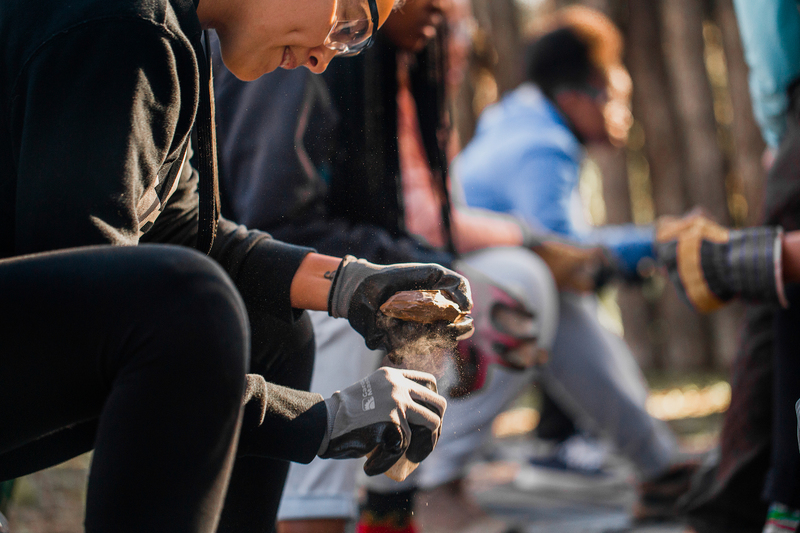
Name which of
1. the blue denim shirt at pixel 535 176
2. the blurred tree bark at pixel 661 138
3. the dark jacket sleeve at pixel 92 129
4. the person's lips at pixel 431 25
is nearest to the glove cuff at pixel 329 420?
the dark jacket sleeve at pixel 92 129

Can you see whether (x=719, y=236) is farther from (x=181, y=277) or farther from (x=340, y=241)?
(x=181, y=277)

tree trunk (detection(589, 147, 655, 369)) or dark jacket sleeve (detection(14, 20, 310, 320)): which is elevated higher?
dark jacket sleeve (detection(14, 20, 310, 320))

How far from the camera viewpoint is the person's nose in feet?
2.43

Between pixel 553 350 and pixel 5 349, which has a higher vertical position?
pixel 5 349

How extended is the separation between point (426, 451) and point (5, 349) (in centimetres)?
38

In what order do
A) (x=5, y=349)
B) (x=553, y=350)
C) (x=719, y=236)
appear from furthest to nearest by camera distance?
1. (x=553, y=350)
2. (x=719, y=236)
3. (x=5, y=349)

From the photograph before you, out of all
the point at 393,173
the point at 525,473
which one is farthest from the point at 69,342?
the point at 525,473

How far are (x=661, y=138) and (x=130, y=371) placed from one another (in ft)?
12.1

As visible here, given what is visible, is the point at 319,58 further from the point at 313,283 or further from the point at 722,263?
the point at 722,263

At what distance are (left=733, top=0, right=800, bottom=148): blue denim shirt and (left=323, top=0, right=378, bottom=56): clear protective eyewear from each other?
32.3 inches

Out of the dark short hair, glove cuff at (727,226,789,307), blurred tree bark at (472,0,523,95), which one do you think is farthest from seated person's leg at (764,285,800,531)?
blurred tree bark at (472,0,523,95)

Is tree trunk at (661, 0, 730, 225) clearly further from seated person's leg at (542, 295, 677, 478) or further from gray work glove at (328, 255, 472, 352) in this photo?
gray work glove at (328, 255, 472, 352)

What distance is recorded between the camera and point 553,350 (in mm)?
2150

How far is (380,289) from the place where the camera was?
27.4 inches
